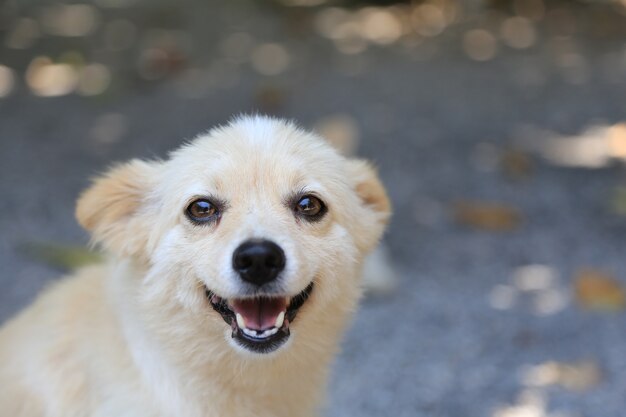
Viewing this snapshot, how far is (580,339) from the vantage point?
508cm

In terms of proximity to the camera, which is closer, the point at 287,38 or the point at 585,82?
the point at 585,82

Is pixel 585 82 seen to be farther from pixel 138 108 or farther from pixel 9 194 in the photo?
pixel 9 194

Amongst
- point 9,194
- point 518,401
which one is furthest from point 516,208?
point 9,194

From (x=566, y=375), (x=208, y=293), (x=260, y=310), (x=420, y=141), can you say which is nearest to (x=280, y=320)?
(x=260, y=310)

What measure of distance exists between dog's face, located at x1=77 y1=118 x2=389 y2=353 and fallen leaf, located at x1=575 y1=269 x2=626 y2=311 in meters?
2.61

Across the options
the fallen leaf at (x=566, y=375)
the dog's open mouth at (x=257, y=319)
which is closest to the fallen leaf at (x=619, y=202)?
the fallen leaf at (x=566, y=375)

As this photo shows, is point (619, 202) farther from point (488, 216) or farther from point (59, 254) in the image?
point (59, 254)

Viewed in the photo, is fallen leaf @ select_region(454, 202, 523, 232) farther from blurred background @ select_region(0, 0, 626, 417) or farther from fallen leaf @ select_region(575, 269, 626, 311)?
fallen leaf @ select_region(575, 269, 626, 311)

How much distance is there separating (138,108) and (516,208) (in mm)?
3390

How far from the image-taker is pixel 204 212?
3.01 metres

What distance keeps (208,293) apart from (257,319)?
188 mm

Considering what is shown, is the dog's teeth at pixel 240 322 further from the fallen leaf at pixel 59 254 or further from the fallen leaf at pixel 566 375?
the fallen leaf at pixel 59 254

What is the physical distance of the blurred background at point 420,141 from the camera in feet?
16.3

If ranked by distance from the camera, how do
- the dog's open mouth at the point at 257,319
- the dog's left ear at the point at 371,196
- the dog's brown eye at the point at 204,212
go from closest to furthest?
1. the dog's open mouth at the point at 257,319
2. the dog's brown eye at the point at 204,212
3. the dog's left ear at the point at 371,196
